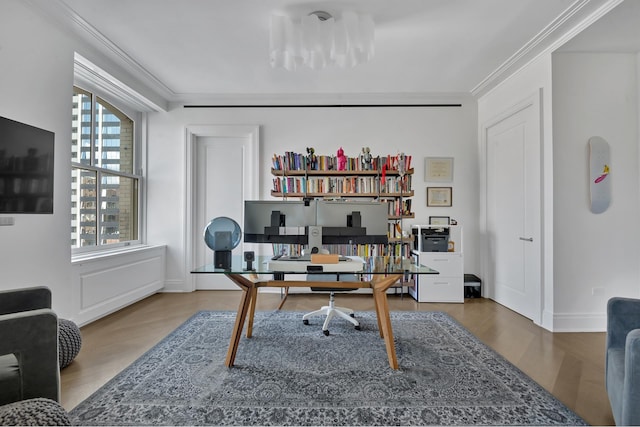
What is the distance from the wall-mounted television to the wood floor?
1.22 meters

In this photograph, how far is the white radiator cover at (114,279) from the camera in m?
2.92

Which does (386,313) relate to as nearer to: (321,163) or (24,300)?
(24,300)

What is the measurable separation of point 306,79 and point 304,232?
2184 mm

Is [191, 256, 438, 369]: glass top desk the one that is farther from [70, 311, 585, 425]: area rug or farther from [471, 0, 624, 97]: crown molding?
[471, 0, 624, 97]: crown molding

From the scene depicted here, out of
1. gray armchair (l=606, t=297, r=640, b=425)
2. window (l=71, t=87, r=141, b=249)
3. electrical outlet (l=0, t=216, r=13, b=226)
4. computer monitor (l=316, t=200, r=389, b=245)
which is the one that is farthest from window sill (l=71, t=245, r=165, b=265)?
gray armchair (l=606, t=297, r=640, b=425)

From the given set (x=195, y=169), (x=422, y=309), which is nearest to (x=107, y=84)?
(x=195, y=169)

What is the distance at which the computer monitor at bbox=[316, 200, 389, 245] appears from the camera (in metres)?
2.54

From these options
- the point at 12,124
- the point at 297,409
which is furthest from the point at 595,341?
the point at 12,124

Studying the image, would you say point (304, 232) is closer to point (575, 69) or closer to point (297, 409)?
point (297, 409)

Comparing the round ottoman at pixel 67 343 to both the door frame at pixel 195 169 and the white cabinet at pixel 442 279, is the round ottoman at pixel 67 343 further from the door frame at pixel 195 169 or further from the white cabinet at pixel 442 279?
the white cabinet at pixel 442 279

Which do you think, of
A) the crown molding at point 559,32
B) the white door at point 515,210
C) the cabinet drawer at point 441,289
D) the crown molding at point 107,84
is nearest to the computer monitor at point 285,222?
the cabinet drawer at point 441,289

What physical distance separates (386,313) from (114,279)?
9.80 feet

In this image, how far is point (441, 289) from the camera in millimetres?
3842

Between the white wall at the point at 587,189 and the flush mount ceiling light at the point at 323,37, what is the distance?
77.0 inches
